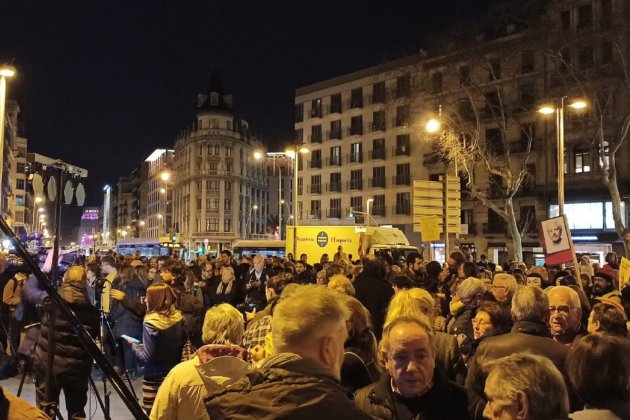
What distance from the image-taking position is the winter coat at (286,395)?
6.64 feet

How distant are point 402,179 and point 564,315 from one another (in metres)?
51.1

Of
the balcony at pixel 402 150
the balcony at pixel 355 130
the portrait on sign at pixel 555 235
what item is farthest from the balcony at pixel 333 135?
the portrait on sign at pixel 555 235

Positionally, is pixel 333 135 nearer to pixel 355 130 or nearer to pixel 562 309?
pixel 355 130

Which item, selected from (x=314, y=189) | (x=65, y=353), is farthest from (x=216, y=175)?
(x=65, y=353)

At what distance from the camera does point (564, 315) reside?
5133 mm

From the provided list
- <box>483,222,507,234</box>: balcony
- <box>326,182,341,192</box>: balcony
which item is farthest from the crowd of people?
<box>326,182,341,192</box>: balcony

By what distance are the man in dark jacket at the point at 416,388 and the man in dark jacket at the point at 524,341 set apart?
324 millimetres

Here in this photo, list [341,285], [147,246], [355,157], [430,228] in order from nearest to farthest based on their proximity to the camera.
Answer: [341,285] → [430,228] → [147,246] → [355,157]

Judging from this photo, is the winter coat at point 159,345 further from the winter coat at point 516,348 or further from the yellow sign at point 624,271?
A: the yellow sign at point 624,271

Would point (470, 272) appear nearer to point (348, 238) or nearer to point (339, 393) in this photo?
point (339, 393)

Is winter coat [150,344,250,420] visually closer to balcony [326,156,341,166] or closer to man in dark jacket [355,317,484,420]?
man in dark jacket [355,317,484,420]

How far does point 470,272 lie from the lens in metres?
8.78

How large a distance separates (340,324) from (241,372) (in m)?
1.45

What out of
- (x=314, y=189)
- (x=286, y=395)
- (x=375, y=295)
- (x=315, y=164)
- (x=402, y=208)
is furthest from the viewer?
(x=315, y=164)
